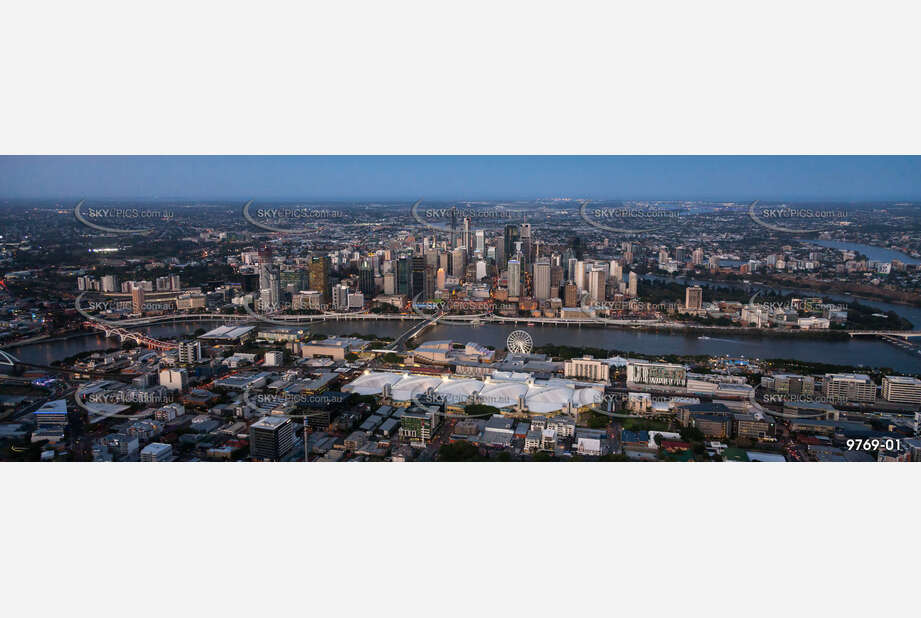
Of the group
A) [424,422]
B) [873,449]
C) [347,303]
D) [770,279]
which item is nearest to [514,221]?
[347,303]

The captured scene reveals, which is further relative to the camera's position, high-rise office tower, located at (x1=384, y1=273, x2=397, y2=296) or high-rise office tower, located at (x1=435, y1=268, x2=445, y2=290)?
high-rise office tower, located at (x1=384, y1=273, x2=397, y2=296)

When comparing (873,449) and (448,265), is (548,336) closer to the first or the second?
(448,265)
